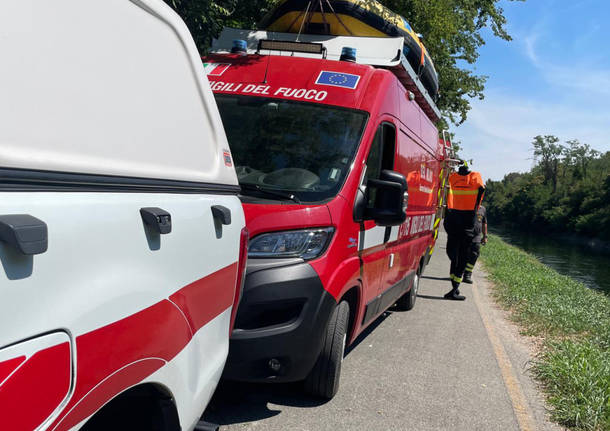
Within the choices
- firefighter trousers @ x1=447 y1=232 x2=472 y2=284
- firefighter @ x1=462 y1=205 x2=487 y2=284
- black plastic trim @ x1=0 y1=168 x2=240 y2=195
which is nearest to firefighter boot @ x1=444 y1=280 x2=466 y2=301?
firefighter trousers @ x1=447 y1=232 x2=472 y2=284

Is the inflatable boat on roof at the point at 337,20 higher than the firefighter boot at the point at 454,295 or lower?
higher

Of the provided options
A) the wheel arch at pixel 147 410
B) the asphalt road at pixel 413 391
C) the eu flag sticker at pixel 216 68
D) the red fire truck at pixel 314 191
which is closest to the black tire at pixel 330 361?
the red fire truck at pixel 314 191

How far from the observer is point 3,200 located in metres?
1.17

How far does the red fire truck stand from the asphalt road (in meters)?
0.32

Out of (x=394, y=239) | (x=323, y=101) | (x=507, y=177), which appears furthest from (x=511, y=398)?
(x=507, y=177)

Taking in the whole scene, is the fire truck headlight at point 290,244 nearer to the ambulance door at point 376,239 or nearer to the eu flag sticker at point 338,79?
the ambulance door at point 376,239

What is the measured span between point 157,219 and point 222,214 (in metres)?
0.62

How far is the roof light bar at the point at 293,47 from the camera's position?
5.68 meters

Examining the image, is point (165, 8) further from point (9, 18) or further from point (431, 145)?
point (431, 145)

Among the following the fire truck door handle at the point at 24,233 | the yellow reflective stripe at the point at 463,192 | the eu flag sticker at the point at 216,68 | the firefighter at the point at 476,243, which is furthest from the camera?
the firefighter at the point at 476,243

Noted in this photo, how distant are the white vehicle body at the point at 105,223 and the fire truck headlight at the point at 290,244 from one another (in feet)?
4.66

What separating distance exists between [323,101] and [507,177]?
660 feet

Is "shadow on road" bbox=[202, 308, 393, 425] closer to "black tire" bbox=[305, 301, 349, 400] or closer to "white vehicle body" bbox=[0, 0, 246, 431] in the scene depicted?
"black tire" bbox=[305, 301, 349, 400]

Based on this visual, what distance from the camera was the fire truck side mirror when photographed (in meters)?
4.43
